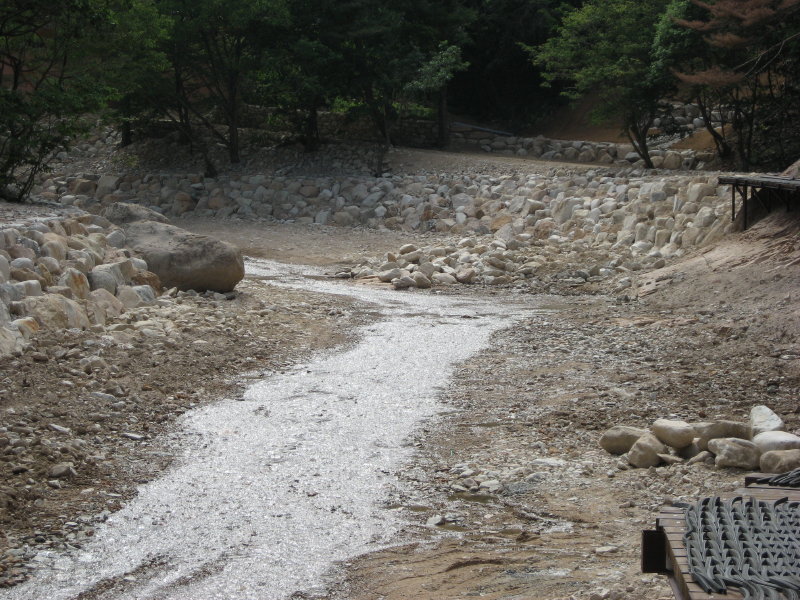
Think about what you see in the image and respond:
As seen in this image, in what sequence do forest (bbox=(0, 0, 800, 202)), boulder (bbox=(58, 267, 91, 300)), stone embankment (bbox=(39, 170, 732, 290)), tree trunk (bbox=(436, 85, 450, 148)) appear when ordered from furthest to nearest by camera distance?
tree trunk (bbox=(436, 85, 450, 148))
stone embankment (bbox=(39, 170, 732, 290))
forest (bbox=(0, 0, 800, 202))
boulder (bbox=(58, 267, 91, 300))

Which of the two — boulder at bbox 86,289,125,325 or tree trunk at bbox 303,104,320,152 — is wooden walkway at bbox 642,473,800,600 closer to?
boulder at bbox 86,289,125,325

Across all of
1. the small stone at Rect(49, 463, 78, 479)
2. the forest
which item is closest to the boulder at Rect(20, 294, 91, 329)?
the small stone at Rect(49, 463, 78, 479)

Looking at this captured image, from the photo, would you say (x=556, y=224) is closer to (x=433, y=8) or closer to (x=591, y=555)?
(x=433, y=8)

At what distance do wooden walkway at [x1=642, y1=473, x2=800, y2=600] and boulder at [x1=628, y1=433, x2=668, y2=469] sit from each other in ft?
6.03

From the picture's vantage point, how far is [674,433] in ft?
20.6

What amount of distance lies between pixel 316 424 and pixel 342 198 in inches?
613

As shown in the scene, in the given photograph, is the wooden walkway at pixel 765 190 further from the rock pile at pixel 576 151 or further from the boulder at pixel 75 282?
the boulder at pixel 75 282

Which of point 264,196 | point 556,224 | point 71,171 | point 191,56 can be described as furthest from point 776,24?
point 71,171

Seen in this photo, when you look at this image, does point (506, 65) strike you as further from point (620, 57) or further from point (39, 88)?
point (39, 88)

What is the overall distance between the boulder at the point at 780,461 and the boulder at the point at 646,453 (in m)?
0.71

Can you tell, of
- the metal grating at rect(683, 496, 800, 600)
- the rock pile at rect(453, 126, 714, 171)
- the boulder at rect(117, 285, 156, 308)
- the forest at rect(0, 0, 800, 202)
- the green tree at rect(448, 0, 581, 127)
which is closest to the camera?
the metal grating at rect(683, 496, 800, 600)

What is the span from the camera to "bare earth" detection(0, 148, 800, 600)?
491cm

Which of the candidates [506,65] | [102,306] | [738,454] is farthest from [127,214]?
[506,65]

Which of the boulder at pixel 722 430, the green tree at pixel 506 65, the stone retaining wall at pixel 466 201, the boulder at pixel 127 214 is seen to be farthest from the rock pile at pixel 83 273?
the green tree at pixel 506 65
